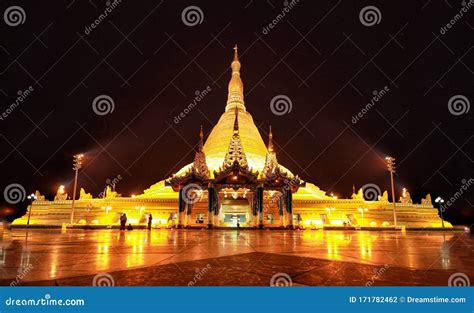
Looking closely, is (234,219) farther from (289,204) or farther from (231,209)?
(289,204)

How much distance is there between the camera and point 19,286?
3.08 m

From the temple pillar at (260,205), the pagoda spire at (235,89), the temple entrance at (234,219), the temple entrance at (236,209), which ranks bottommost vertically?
the temple pillar at (260,205)

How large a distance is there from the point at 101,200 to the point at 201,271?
1346 inches

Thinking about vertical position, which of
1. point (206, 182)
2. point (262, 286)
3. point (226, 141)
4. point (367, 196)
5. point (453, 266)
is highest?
point (226, 141)

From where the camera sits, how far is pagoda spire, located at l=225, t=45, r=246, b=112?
43.0 m

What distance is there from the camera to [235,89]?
44.1 m

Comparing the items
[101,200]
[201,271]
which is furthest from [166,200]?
[201,271]

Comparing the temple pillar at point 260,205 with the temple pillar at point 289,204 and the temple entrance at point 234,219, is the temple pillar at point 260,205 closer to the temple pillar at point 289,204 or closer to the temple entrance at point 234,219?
the temple pillar at point 289,204

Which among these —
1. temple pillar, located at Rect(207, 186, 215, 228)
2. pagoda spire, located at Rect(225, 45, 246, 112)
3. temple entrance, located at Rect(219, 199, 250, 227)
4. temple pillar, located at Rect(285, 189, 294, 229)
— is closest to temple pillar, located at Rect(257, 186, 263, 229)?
temple pillar, located at Rect(285, 189, 294, 229)

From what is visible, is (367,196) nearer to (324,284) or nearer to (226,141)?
(226,141)

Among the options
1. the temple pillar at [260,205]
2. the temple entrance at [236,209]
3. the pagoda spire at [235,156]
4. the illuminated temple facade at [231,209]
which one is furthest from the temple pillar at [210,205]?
the temple entrance at [236,209]

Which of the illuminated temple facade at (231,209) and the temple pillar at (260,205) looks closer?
the temple pillar at (260,205)

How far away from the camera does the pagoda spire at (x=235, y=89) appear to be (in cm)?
4297

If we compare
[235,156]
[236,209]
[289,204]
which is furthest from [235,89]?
[289,204]
